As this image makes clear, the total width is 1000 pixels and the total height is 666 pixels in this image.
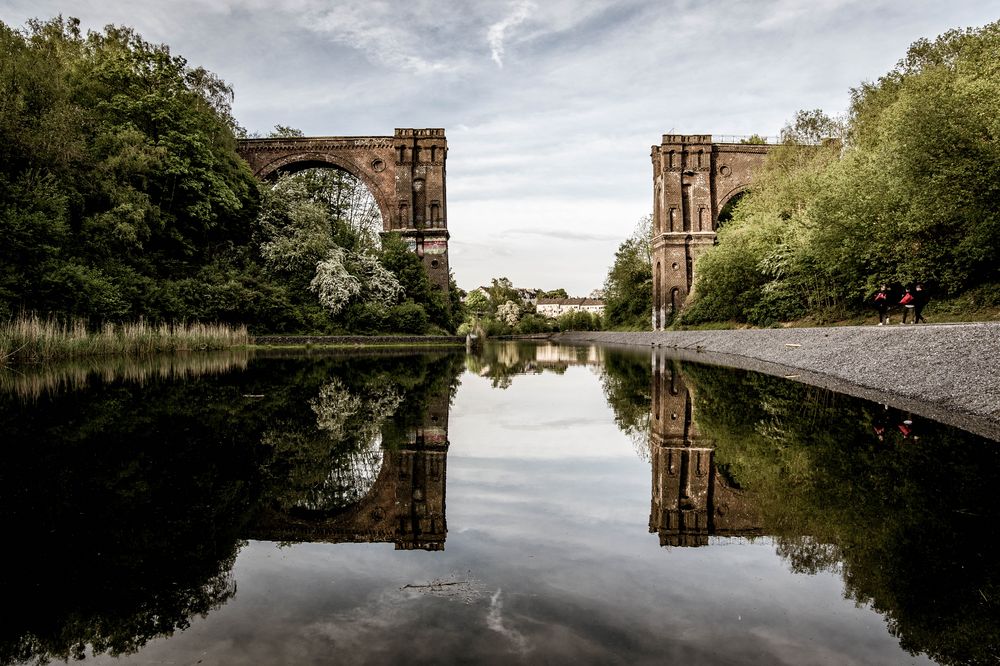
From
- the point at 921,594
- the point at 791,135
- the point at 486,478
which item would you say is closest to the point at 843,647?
the point at 921,594

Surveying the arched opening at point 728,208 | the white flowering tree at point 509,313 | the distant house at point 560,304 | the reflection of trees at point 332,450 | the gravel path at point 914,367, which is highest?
the arched opening at point 728,208

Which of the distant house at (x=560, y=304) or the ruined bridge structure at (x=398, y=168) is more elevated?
the ruined bridge structure at (x=398, y=168)

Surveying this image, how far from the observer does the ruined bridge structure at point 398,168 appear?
34812 millimetres

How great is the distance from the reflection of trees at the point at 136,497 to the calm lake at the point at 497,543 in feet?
0.05

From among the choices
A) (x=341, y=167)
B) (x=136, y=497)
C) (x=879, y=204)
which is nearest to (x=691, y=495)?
(x=136, y=497)

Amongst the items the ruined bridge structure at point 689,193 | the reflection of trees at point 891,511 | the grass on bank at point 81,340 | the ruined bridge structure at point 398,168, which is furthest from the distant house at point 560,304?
the reflection of trees at point 891,511

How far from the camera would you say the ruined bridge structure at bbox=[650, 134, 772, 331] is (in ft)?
124

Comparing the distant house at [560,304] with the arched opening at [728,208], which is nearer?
the arched opening at [728,208]

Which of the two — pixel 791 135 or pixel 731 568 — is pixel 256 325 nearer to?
pixel 731 568

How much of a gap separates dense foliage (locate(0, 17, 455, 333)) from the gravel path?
15.7m

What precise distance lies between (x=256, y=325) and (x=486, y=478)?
867 inches

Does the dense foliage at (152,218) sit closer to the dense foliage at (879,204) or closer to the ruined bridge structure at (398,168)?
the ruined bridge structure at (398,168)

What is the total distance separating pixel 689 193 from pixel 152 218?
2968 cm

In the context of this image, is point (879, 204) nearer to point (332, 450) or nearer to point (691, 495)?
point (691, 495)
